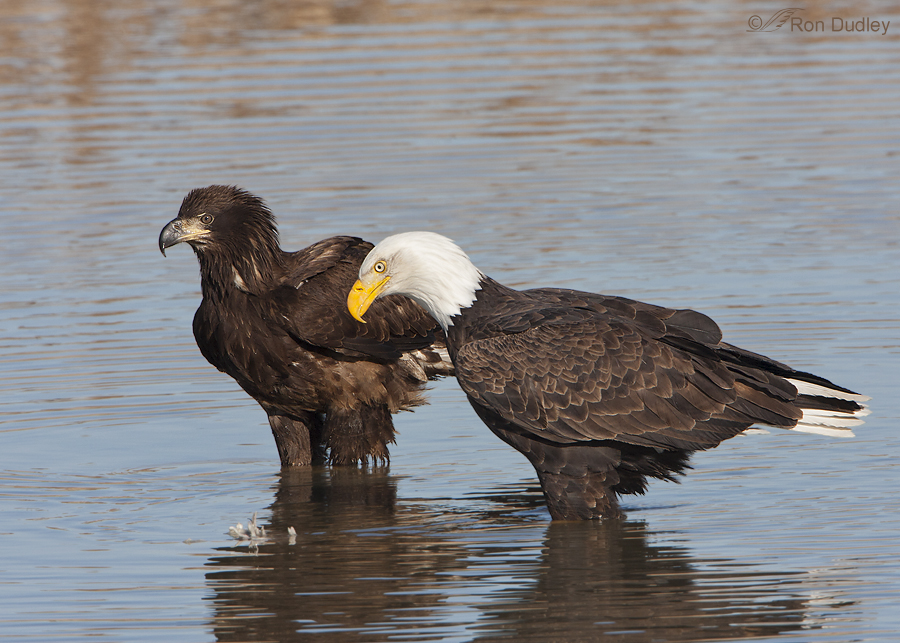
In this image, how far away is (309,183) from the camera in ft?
54.1

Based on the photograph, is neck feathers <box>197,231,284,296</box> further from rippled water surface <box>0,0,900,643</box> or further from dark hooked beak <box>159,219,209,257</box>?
rippled water surface <box>0,0,900,643</box>

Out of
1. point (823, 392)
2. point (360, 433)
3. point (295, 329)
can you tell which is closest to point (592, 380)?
point (823, 392)

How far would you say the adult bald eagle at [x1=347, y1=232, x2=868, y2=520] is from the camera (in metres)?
7.85

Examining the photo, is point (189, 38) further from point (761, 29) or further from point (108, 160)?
point (761, 29)

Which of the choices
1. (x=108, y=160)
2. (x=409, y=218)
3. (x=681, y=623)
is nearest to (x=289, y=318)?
(x=681, y=623)

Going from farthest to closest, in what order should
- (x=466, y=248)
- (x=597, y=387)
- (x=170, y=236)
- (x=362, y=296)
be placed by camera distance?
(x=466, y=248)
(x=170, y=236)
(x=362, y=296)
(x=597, y=387)

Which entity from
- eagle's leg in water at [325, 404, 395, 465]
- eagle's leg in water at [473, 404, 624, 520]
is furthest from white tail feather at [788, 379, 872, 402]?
eagle's leg in water at [325, 404, 395, 465]

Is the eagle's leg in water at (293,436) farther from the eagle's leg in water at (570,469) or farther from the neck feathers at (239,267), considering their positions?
the eagle's leg in water at (570,469)

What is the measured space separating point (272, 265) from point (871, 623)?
4249mm

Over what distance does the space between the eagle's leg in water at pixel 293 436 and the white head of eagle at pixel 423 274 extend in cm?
164

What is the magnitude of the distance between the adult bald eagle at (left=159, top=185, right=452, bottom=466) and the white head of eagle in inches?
39.5

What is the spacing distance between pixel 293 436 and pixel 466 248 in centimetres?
429

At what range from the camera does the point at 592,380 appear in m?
7.89

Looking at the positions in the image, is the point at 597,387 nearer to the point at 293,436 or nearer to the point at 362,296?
the point at 362,296
